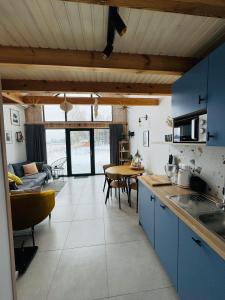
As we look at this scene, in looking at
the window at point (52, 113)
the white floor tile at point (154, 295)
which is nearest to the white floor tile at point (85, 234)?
the white floor tile at point (154, 295)

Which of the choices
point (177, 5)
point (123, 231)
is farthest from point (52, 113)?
point (177, 5)

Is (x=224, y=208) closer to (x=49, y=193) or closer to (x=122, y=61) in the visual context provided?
(x=122, y=61)

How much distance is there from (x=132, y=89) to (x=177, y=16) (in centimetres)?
164

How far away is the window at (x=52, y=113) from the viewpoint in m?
6.34

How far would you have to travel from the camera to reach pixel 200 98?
1.50 meters

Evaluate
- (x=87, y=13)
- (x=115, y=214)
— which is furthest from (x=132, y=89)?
(x=115, y=214)

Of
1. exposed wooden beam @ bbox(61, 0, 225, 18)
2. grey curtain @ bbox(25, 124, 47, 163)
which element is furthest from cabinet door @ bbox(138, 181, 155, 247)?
grey curtain @ bbox(25, 124, 47, 163)

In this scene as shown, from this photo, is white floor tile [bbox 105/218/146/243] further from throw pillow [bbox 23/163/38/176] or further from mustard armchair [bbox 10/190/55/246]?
throw pillow [bbox 23/163/38/176]

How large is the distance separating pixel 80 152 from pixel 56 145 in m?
0.99

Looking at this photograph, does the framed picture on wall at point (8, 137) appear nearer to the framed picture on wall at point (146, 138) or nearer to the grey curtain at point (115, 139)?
the grey curtain at point (115, 139)

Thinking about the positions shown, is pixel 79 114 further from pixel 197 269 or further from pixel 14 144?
pixel 197 269

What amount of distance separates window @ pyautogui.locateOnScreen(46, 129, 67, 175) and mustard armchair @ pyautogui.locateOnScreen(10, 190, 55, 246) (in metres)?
4.38

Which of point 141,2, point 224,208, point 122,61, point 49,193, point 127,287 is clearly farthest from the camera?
point 49,193

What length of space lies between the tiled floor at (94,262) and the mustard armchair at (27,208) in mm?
408
